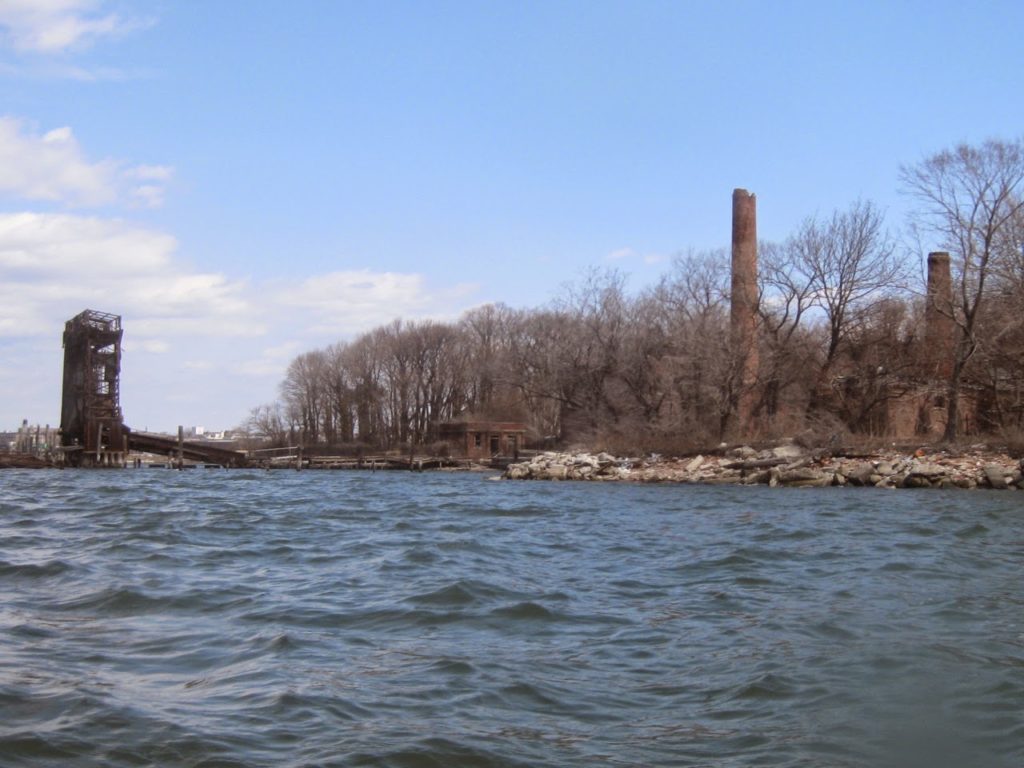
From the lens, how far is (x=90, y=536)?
12.5 metres

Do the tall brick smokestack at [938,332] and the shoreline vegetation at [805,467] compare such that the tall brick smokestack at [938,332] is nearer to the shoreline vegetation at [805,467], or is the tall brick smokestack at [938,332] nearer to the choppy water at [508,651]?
the shoreline vegetation at [805,467]

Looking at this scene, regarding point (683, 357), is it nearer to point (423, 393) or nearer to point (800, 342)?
point (800, 342)

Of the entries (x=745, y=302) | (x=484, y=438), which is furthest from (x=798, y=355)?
(x=484, y=438)

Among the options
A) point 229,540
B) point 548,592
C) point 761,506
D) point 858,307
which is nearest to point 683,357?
point 858,307

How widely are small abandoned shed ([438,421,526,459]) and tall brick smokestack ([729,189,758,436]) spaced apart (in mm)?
29537

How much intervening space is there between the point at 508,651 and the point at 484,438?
216ft

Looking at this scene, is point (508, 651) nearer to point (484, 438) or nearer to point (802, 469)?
point (802, 469)

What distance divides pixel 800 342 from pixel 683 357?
16.7ft

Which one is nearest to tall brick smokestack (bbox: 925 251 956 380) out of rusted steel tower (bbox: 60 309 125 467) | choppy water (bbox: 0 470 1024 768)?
choppy water (bbox: 0 470 1024 768)

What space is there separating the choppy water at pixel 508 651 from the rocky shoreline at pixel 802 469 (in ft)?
47.9

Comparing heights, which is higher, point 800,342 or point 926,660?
point 800,342

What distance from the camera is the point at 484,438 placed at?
71938 mm

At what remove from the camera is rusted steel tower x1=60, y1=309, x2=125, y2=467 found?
52562 mm

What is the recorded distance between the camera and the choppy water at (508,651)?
4359 millimetres
